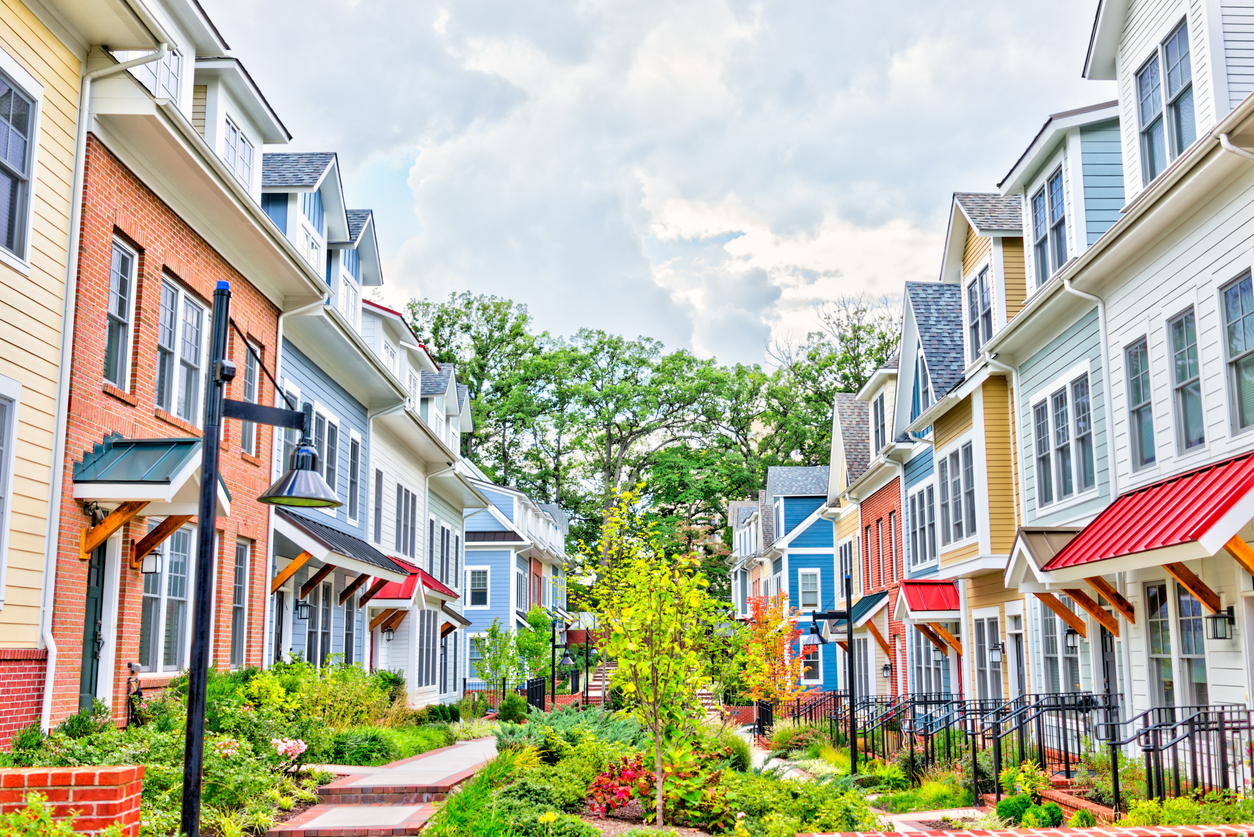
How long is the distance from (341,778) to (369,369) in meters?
9.53

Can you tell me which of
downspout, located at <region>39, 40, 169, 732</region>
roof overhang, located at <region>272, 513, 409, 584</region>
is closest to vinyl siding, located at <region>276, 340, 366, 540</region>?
roof overhang, located at <region>272, 513, 409, 584</region>

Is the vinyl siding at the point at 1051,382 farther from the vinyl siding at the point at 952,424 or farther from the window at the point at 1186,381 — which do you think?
the vinyl siding at the point at 952,424

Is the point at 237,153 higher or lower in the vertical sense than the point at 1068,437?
higher

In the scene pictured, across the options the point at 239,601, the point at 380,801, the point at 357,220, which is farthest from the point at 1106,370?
the point at 357,220

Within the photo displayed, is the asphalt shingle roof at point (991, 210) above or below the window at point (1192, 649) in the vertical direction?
above

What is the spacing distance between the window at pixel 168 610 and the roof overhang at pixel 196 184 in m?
4.06

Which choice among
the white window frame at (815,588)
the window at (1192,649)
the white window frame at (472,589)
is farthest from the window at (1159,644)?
the white window frame at (472,589)

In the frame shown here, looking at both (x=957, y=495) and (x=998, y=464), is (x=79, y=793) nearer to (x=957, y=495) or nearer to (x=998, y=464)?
(x=998, y=464)

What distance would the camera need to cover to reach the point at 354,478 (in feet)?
71.6

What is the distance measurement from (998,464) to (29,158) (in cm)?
1541

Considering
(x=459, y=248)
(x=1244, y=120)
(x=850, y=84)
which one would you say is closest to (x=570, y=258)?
(x=459, y=248)

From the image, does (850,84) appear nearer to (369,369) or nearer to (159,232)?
(369,369)

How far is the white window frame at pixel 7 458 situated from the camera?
358 inches

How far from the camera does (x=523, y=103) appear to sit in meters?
32.9
